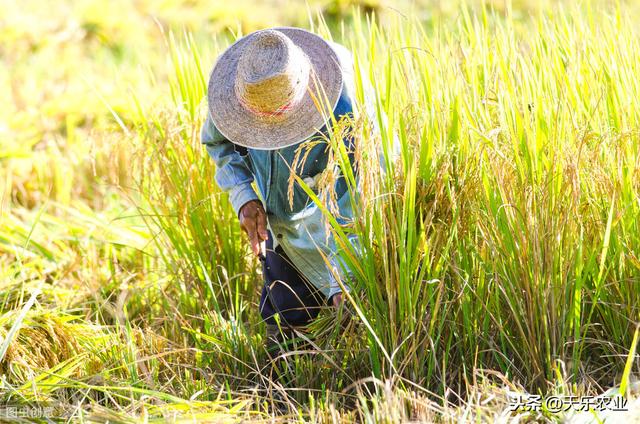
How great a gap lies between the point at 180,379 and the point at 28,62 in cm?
530

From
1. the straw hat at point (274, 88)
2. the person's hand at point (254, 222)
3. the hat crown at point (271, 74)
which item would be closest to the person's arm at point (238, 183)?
the person's hand at point (254, 222)

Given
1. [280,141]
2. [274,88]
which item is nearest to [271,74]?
[274,88]

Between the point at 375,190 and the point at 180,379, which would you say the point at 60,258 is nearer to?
the point at 180,379

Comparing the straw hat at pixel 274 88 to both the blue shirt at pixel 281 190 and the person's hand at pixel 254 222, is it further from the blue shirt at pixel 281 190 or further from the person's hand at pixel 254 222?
the person's hand at pixel 254 222

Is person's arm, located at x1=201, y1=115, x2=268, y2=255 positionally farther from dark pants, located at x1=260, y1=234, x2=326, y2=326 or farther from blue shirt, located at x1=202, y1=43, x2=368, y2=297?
dark pants, located at x1=260, y1=234, x2=326, y2=326

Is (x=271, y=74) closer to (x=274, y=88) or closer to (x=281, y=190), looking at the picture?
(x=274, y=88)

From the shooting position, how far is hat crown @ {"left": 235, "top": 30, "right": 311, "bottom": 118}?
2.04 metres

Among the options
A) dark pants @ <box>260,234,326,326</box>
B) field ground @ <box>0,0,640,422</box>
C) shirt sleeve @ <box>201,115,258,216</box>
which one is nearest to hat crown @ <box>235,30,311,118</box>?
field ground @ <box>0,0,640,422</box>

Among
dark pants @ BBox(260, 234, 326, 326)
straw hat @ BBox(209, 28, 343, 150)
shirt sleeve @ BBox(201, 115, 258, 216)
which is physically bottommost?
dark pants @ BBox(260, 234, 326, 326)

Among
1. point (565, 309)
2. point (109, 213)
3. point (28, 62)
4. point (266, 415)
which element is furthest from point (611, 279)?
point (28, 62)

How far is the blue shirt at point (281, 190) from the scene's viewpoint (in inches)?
92.3

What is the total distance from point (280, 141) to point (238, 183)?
285 millimetres

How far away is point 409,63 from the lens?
2.05 meters

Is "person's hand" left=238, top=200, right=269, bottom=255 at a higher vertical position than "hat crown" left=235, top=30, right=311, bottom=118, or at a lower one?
lower
